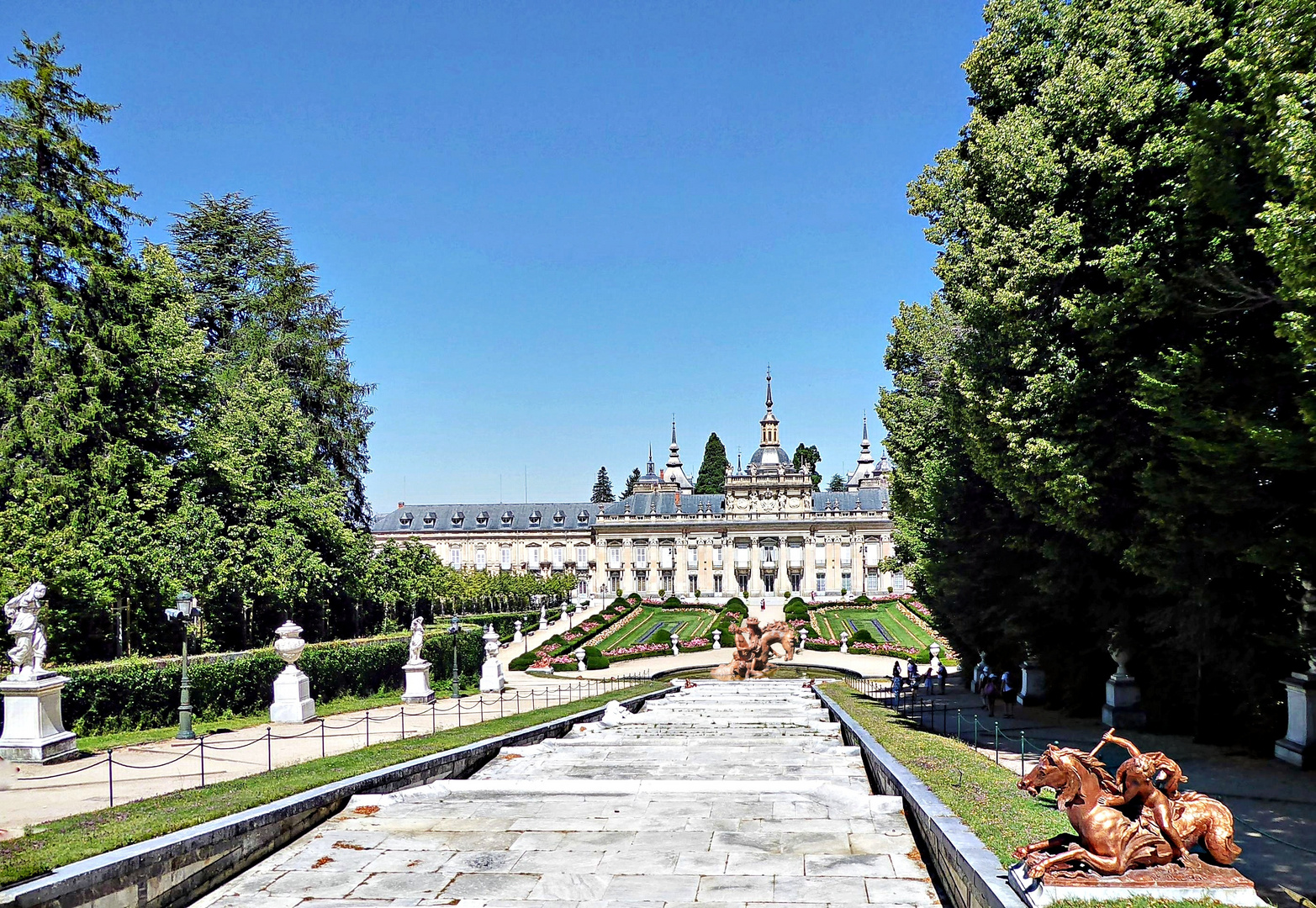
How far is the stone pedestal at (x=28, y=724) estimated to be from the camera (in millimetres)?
15953

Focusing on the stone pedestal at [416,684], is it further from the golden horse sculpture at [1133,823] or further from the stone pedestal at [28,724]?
the golden horse sculpture at [1133,823]

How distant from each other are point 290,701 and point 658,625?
4503cm

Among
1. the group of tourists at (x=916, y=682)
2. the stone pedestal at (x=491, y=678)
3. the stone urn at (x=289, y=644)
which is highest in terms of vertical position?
the stone urn at (x=289, y=644)

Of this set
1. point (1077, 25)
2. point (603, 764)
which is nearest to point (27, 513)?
point (603, 764)

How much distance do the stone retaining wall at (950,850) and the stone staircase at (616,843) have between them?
18 cm

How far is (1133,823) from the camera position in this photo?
6.21 meters

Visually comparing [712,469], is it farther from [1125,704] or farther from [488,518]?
[1125,704]

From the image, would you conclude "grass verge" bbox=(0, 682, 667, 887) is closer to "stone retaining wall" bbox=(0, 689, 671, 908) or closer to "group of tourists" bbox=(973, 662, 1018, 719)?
"stone retaining wall" bbox=(0, 689, 671, 908)

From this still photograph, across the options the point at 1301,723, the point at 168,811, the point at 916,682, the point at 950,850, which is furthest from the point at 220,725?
the point at 1301,723

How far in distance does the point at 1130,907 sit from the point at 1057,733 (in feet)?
45.3

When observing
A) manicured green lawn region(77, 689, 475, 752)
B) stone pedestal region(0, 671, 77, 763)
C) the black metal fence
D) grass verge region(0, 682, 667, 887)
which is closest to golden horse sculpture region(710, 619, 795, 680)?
the black metal fence

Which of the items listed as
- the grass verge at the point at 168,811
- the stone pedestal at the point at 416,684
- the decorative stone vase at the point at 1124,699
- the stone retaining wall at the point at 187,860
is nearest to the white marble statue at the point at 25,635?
the grass verge at the point at 168,811

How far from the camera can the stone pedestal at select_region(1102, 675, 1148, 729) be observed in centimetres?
1870

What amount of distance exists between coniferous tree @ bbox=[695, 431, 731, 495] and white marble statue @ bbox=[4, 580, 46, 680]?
324ft
